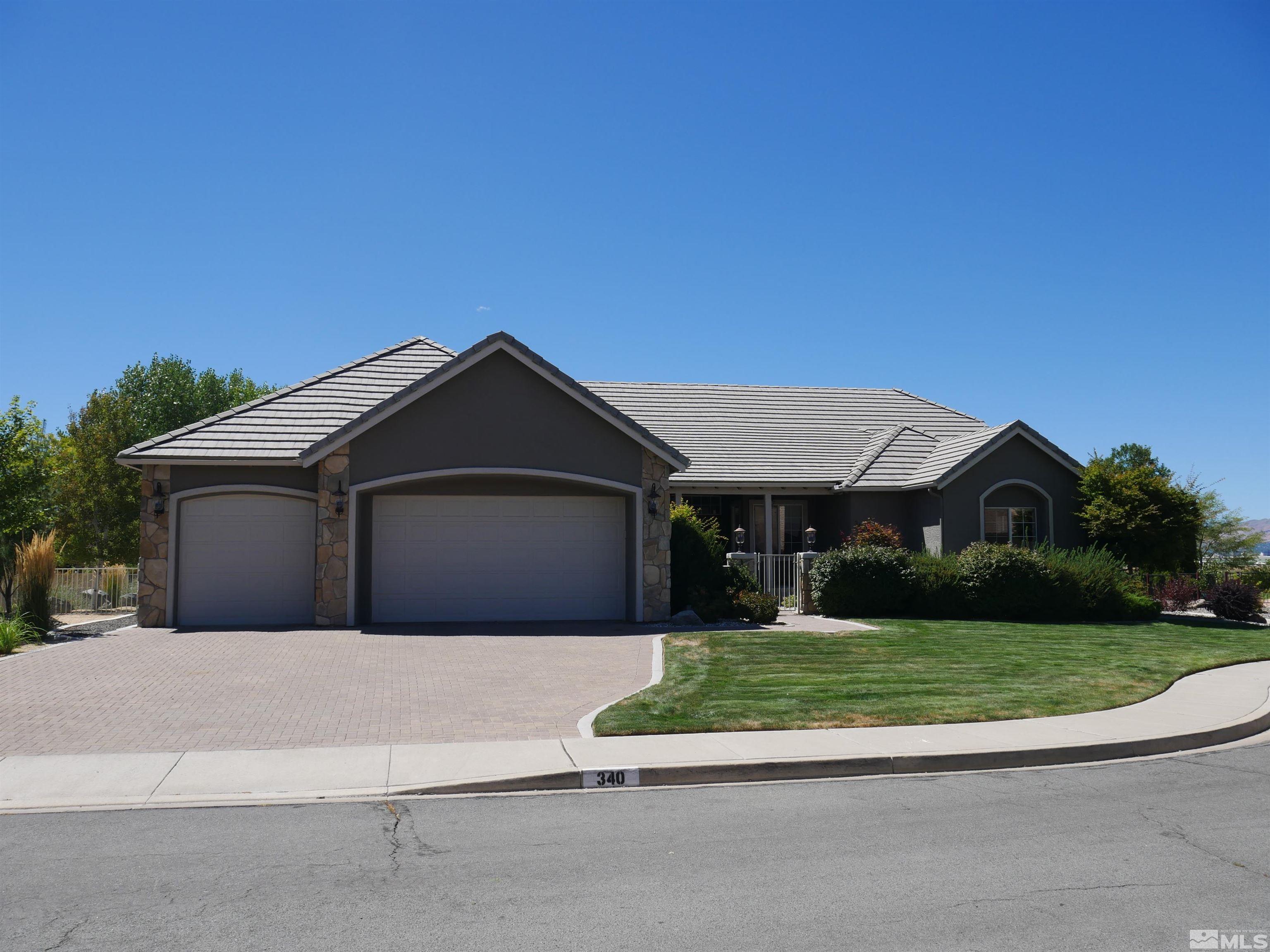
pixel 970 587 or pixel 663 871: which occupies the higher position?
pixel 970 587

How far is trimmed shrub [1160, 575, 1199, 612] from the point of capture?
23.5 m

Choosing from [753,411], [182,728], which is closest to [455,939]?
[182,728]

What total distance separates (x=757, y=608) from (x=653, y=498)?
3.07 meters

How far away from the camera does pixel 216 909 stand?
5.51m

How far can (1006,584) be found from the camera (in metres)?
21.4

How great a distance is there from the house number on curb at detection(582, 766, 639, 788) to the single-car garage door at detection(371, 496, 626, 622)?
12.0 m

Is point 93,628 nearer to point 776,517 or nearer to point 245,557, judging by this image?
point 245,557

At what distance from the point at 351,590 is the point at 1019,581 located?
1383 cm

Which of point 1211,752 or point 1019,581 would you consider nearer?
point 1211,752

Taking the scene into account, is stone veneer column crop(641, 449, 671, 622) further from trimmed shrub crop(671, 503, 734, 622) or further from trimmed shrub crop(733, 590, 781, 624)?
trimmed shrub crop(733, 590, 781, 624)

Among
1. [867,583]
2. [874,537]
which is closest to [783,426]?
[874,537]

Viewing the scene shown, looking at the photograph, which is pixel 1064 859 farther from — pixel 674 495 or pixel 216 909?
pixel 674 495

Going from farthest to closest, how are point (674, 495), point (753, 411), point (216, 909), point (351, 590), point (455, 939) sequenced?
point (753, 411), point (674, 495), point (351, 590), point (216, 909), point (455, 939)

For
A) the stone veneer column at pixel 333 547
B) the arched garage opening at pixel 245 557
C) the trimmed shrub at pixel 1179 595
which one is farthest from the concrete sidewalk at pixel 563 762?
the trimmed shrub at pixel 1179 595
